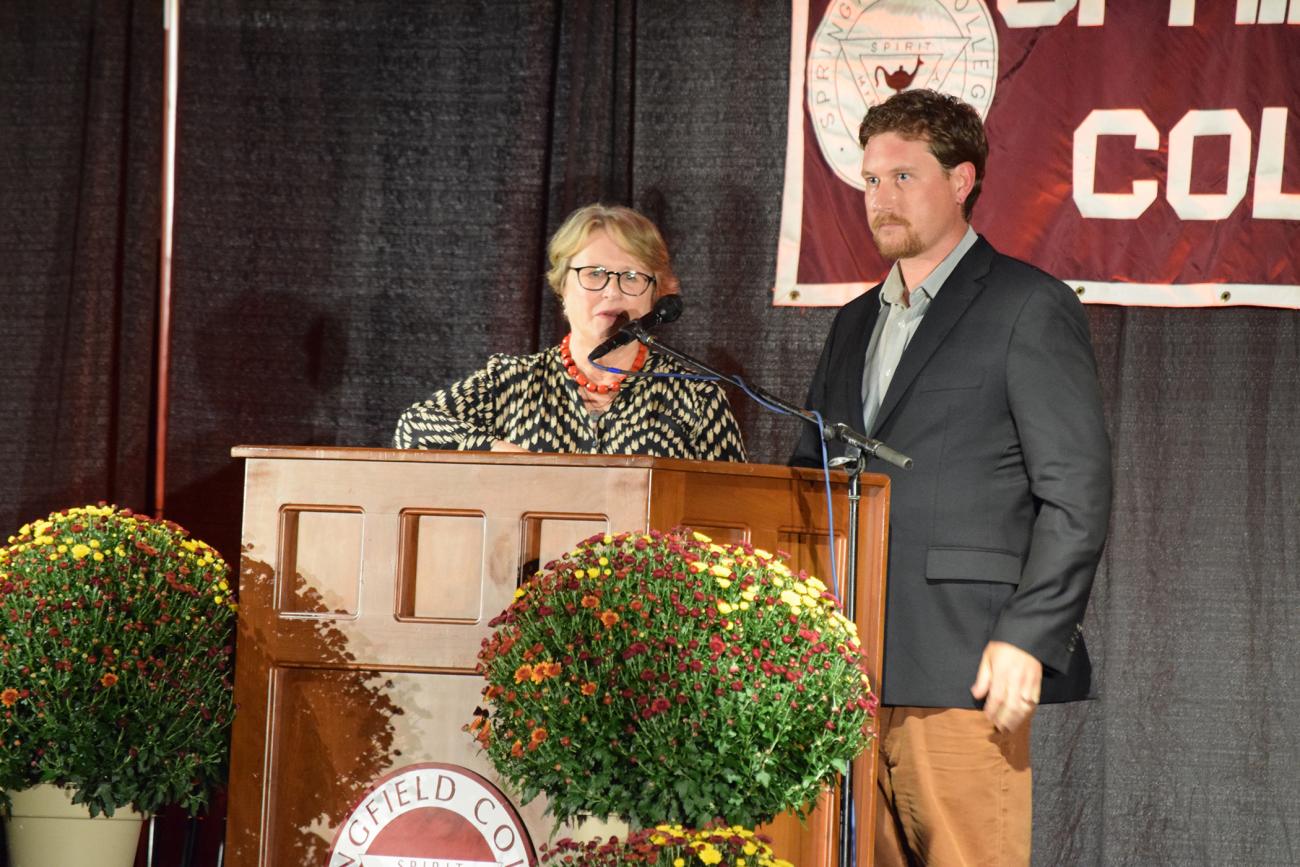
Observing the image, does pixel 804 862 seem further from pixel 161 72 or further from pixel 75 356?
pixel 161 72

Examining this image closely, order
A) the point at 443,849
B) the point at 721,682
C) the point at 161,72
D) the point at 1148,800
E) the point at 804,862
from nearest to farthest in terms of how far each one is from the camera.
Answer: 1. the point at 721,682
2. the point at 443,849
3. the point at 804,862
4. the point at 1148,800
5. the point at 161,72

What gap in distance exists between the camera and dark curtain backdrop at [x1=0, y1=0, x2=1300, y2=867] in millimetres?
4191

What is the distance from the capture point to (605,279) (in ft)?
11.1

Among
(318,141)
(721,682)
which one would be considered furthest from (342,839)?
(318,141)

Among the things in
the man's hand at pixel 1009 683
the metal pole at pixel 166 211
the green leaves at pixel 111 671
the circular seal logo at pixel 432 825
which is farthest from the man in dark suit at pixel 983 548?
the metal pole at pixel 166 211

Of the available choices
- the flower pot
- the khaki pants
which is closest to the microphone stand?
the khaki pants

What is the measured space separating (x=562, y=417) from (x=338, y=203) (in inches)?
57.3

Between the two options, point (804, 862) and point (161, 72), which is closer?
point (804, 862)

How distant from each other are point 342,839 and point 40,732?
68cm

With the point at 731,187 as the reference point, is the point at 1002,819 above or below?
below

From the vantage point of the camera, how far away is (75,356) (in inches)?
173


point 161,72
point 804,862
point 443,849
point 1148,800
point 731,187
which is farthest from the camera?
point 161,72

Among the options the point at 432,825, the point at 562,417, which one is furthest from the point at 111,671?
the point at 562,417

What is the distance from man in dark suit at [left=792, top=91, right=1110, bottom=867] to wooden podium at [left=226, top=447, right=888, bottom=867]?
1.59ft
